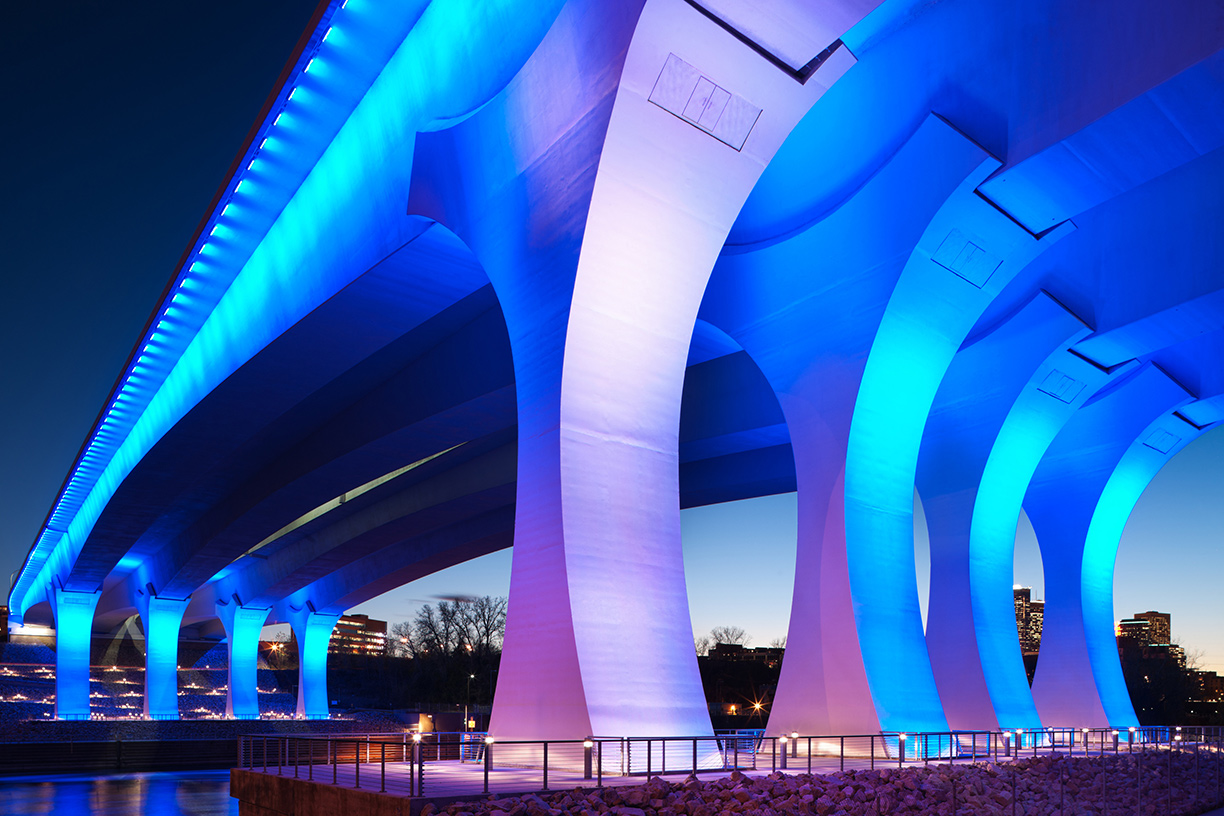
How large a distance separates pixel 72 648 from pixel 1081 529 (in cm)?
4645

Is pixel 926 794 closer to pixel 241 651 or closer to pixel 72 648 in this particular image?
pixel 72 648

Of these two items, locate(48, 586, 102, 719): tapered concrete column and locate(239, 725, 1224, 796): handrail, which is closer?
locate(239, 725, 1224, 796): handrail

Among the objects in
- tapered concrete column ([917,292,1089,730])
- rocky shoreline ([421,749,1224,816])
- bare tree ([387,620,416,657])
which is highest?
tapered concrete column ([917,292,1089,730])

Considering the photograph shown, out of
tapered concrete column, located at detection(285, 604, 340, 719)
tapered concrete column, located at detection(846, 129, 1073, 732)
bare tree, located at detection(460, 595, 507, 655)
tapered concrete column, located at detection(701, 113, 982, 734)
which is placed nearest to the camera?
tapered concrete column, located at detection(701, 113, 982, 734)

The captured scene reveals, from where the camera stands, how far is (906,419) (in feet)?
55.2

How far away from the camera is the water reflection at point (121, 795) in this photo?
17766 millimetres

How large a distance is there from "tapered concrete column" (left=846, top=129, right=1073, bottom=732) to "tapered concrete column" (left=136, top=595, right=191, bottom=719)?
1710 inches

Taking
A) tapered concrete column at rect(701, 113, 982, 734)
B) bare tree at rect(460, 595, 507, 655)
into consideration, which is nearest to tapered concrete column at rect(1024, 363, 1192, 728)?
tapered concrete column at rect(701, 113, 982, 734)

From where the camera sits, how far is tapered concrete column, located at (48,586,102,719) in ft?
156

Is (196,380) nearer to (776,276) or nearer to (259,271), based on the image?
(259,271)

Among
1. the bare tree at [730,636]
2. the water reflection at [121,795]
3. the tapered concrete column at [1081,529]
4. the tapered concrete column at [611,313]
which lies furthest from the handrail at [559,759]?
the bare tree at [730,636]

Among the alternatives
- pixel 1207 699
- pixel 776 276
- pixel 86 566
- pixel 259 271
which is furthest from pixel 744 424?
pixel 1207 699

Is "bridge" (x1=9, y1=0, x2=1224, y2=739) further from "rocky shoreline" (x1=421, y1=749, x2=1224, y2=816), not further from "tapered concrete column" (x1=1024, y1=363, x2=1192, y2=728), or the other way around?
"rocky shoreline" (x1=421, y1=749, x2=1224, y2=816)

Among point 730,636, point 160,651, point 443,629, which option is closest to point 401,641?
point 443,629
